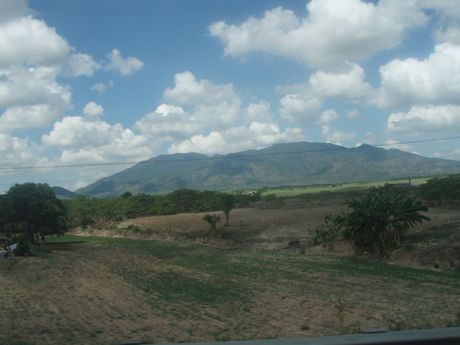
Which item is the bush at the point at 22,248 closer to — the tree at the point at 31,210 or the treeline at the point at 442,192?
the tree at the point at 31,210

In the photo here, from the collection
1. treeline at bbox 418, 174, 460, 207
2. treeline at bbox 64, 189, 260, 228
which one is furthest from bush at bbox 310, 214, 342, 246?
treeline at bbox 64, 189, 260, 228

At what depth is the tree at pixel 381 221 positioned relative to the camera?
27.6 meters

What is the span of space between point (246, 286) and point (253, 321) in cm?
619

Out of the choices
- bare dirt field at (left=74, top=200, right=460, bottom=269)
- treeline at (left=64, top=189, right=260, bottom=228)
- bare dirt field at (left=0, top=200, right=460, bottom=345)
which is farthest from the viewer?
treeline at (left=64, top=189, right=260, bottom=228)

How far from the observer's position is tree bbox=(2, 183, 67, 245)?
3903 cm

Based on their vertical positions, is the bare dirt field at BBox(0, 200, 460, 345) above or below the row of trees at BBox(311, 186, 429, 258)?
below

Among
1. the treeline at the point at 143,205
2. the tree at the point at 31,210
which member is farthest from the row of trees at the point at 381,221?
the treeline at the point at 143,205

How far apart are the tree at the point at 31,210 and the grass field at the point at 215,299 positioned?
1245cm

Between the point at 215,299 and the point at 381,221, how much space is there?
48.1ft

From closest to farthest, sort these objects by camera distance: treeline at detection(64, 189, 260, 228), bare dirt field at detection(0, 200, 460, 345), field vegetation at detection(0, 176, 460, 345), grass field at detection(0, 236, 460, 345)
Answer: grass field at detection(0, 236, 460, 345) < bare dirt field at detection(0, 200, 460, 345) < field vegetation at detection(0, 176, 460, 345) < treeline at detection(64, 189, 260, 228)

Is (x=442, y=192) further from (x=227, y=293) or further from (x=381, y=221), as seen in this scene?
(x=227, y=293)

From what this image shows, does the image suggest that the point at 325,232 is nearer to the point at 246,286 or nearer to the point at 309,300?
the point at 246,286

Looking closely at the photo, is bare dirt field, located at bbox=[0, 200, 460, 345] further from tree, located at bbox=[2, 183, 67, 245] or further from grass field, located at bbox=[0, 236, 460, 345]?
A: tree, located at bbox=[2, 183, 67, 245]

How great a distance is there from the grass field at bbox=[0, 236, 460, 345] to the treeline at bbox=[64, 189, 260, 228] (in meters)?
44.3
